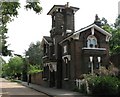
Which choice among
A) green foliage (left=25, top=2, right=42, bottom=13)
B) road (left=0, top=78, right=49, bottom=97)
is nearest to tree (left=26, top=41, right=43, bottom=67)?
road (left=0, top=78, right=49, bottom=97)

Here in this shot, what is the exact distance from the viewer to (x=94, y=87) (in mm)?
25750

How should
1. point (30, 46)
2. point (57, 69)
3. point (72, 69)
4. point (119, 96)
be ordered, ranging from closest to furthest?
point (119, 96) → point (72, 69) → point (57, 69) → point (30, 46)

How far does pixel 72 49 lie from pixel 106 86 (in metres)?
11.4

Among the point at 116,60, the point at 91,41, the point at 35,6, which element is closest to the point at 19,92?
the point at 91,41

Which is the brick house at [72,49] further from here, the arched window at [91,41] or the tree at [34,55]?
the tree at [34,55]

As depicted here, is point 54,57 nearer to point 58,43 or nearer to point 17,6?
point 58,43

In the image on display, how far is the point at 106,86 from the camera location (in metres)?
24.7

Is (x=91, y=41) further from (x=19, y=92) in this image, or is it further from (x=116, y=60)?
(x=19, y=92)

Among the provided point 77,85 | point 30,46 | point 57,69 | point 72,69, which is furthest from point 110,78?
point 30,46

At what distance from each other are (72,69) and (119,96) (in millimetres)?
11312

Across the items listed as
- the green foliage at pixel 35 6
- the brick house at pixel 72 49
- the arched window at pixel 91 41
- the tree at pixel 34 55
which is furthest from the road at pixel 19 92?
the tree at pixel 34 55

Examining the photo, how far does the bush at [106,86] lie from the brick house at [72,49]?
8.95 metres

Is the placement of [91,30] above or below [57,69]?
above

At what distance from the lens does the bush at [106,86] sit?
24453 millimetres
